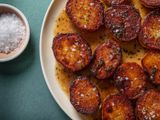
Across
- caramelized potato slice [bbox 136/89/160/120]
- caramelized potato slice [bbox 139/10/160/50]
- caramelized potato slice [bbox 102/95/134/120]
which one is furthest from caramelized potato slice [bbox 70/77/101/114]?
caramelized potato slice [bbox 139/10/160/50]

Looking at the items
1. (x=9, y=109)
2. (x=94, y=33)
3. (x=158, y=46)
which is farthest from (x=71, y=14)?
(x=9, y=109)

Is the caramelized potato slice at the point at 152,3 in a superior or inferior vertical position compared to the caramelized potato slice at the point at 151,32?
superior

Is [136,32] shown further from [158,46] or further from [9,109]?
[9,109]

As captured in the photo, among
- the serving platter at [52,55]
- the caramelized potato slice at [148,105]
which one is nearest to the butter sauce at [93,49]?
the serving platter at [52,55]

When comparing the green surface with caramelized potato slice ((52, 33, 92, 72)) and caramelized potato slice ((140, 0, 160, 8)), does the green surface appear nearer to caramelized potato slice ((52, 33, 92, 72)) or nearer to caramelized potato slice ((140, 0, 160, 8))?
caramelized potato slice ((52, 33, 92, 72))

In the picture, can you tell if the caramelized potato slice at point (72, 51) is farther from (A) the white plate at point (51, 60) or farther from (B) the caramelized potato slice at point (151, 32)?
(B) the caramelized potato slice at point (151, 32)

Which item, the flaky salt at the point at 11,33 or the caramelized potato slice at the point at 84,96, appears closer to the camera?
the caramelized potato slice at the point at 84,96

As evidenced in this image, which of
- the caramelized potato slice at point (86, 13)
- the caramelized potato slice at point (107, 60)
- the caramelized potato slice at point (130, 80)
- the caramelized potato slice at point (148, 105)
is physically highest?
the caramelized potato slice at point (86, 13)
